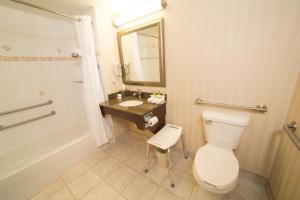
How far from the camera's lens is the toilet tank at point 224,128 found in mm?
1180

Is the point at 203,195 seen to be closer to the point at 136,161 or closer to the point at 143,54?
the point at 136,161

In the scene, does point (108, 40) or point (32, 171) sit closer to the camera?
point (32, 171)

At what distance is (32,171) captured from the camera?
4.32 ft

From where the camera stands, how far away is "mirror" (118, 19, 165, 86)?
157cm

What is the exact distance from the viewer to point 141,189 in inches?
52.6

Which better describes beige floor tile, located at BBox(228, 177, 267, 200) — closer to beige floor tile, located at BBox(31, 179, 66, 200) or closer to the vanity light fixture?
beige floor tile, located at BBox(31, 179, 66, 200)

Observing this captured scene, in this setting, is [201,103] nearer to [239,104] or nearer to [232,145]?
[239,104]

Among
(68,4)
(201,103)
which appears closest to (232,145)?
(201,103)

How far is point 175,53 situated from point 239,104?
2.89 feet

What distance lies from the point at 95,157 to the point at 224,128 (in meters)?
1.77

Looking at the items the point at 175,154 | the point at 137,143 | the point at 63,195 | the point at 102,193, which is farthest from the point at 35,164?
the point at 175,154

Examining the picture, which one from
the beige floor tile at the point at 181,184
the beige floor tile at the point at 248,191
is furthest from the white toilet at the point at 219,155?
the beige floor tile at the point at 248,191

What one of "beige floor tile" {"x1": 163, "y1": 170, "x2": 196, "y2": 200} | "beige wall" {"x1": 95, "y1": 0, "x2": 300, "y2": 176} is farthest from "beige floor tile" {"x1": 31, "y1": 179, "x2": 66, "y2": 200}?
"beige wall" {"x1": 95, "y1": 0, "x2": 300, "y2": 176}

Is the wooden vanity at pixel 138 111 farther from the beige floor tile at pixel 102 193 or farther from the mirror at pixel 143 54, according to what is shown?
the beige floor tile at pixel 102 193
